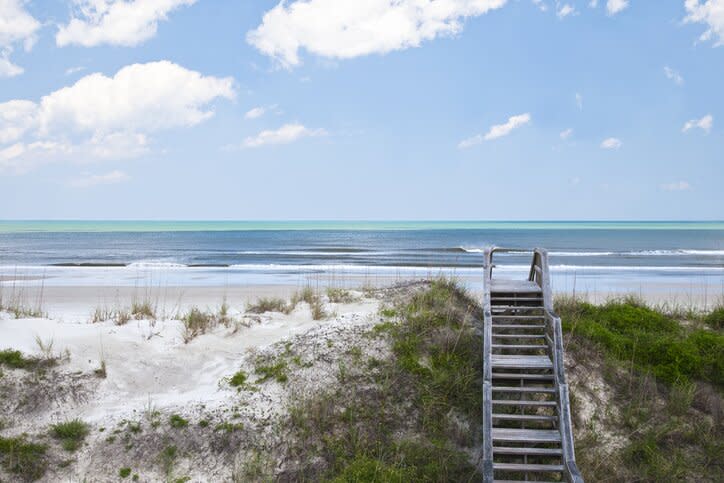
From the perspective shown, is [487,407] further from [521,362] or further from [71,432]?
[71,432]

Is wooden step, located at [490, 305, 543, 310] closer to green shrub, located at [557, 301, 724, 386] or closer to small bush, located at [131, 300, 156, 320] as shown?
green shrub, located at [557, 301, 724, 386]

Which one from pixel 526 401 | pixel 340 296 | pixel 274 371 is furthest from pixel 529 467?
pixel 340 296

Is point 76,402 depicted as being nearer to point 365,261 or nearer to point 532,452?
point 532,452

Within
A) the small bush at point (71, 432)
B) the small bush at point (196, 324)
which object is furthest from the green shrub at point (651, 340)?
the small bush at point (71, 432)

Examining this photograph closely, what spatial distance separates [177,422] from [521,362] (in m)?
6.36

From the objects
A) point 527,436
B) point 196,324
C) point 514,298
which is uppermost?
point 514,298

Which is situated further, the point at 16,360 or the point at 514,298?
the point at 514,298

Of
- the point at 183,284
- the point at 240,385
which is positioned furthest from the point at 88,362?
the point at 183,284

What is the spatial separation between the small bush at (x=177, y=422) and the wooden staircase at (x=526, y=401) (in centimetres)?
527

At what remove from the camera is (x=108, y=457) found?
360 inches

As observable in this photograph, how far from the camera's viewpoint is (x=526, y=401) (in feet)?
31.5

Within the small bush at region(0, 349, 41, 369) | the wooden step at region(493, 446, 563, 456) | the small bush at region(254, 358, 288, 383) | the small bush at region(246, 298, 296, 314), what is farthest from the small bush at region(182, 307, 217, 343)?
the wooden step at region(493, 446, 563, 456)

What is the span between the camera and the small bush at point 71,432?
9401mm

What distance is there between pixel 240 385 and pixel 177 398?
1.21m
